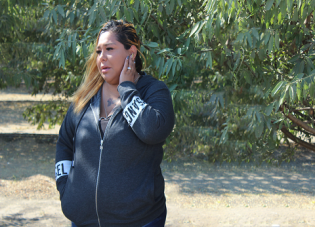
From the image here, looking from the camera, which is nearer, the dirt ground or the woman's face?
the woman's face

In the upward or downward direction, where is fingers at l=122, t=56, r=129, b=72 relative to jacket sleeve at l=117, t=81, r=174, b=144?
upward

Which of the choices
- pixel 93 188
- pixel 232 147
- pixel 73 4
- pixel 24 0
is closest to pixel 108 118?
pixel 93 188

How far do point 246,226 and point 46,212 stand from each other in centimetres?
262

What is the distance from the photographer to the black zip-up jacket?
1.63 m

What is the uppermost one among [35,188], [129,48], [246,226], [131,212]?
[129,48]

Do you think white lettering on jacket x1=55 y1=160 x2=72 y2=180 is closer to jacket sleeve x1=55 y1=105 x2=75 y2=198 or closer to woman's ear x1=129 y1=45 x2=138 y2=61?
jacket sleeve x1=55 y1=105 x2=75 y2=198

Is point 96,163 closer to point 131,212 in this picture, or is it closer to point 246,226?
point 131,212

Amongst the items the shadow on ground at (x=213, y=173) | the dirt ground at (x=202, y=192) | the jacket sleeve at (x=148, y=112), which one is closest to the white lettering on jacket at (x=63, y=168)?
the jacket sleeve at (x=148, y=112)

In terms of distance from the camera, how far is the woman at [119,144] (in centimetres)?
163

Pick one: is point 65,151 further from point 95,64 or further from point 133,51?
point 133,51

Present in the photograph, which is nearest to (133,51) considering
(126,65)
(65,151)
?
(126,65)

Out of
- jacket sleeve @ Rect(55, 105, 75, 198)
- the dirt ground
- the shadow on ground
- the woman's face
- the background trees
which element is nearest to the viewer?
the woman's face

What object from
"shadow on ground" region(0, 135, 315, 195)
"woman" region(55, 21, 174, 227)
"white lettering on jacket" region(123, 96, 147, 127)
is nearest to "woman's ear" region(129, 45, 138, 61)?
"woman" region(55, 21, 174, 227)

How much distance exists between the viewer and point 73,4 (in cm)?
404
